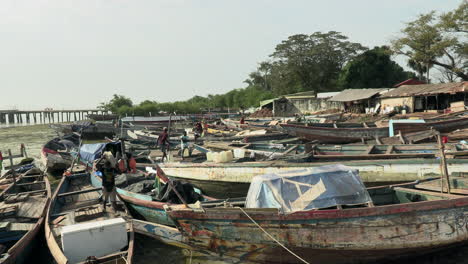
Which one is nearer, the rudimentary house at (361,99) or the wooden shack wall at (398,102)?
the wooden shack wall at (398,102)

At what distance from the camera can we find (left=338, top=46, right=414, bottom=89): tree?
48.7 metres

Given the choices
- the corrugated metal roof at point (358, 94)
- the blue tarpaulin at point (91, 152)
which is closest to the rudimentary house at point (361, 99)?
the corrugated metal roof at point (358, 94)

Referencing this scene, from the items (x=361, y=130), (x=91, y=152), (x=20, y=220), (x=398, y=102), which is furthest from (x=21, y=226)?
(x=398, y=102)

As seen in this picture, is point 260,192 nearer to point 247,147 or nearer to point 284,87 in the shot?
point 247,147

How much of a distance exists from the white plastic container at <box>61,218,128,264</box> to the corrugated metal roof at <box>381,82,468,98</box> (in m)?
28.7

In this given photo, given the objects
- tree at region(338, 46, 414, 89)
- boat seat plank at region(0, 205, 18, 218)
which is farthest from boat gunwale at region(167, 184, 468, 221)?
tree at region(338, 46, 414, 89)

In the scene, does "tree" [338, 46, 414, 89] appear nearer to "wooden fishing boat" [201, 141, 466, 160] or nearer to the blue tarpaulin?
"wooden fishing boat" [201, 141, 466, 160]

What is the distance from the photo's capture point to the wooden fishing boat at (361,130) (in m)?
18.8

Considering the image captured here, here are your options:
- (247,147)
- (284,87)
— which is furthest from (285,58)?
(247,147)

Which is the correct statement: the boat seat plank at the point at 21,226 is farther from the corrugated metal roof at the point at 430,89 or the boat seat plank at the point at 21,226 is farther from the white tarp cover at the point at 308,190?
the corrugated metal roof at the point at 430,89

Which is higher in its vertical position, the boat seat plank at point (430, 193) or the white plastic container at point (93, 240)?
the boat seat plank at point (430, 193)

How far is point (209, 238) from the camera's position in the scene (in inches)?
268

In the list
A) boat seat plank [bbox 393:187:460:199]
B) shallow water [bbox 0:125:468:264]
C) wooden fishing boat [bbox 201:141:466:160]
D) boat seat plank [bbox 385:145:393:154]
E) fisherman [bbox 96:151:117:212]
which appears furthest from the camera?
boat seat plank [bbox 385:145:393:154]

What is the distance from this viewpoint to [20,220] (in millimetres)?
7875
